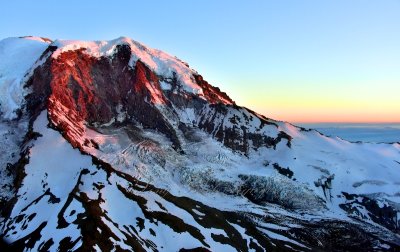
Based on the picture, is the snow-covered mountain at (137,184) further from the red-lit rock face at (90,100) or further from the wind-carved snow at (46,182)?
the red-lit rock face at (90,100)

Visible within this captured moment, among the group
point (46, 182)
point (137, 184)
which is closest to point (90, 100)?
point (137, 184)

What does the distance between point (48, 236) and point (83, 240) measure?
376 inches

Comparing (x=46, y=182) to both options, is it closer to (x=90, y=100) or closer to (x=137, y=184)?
(x=137, y=184)

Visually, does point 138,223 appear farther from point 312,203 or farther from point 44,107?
point 312,203

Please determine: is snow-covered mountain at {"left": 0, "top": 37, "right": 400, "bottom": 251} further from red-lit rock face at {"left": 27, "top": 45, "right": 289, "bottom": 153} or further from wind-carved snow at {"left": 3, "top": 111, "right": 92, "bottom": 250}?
red-lit rock face at {"left": 27, "top": 45, "right": 289, "bottom": 153}

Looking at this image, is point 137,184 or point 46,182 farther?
point 137,184

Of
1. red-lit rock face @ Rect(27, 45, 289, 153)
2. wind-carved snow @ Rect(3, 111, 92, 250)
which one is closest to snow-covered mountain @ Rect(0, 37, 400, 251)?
wind-carved snow @ Rect(3, 111, 92, 250)

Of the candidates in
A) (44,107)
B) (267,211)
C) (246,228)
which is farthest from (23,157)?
(267,211)

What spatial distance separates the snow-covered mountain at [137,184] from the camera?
13025 centimetres

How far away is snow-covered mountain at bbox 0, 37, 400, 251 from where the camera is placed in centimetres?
13025

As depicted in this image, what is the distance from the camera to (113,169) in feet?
507

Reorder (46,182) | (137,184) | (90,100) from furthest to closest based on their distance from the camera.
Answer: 1. (90,100)
2. (137,184)
3. (46,182)

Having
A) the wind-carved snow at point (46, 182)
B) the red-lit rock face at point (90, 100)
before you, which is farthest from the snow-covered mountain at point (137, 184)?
the red-lit rock face at point (90, 100)

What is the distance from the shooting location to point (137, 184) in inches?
6117
